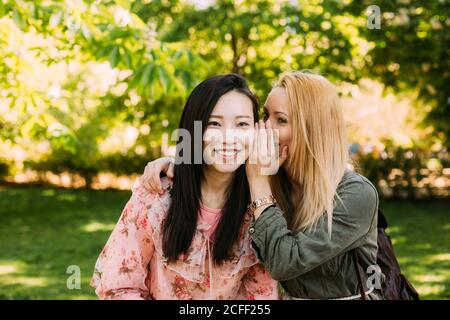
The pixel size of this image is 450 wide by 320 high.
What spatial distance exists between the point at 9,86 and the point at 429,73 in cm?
780

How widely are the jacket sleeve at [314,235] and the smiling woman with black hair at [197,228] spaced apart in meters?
0.15

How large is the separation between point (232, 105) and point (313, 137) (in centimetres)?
40

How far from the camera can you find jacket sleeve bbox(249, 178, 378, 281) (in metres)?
2.16

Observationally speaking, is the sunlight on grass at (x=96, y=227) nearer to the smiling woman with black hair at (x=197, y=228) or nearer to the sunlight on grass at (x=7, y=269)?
the sunlight on grass at (x=7, y=269)

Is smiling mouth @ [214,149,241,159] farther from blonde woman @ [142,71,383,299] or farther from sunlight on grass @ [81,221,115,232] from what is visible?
sunlight on grass @ [81,221,115,232]

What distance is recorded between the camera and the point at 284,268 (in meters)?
2.15

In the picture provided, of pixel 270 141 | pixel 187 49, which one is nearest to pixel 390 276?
pixel 270 141

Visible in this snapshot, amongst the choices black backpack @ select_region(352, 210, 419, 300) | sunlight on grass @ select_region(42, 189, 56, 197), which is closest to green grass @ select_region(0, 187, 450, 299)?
sunlight on grass @ select_region(42, 189, 56, 197)

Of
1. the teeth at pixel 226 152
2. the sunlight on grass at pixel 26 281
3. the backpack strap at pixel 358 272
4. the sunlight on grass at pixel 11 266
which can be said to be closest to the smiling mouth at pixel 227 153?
the teeth at pixel 226 152

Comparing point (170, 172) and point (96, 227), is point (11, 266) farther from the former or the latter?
point (170, 172)

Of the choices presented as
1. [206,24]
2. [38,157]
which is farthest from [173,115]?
[38,157]

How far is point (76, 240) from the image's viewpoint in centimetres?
1004

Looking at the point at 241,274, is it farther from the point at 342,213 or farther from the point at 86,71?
the point at 86,71

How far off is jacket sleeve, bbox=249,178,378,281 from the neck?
0.22 m
